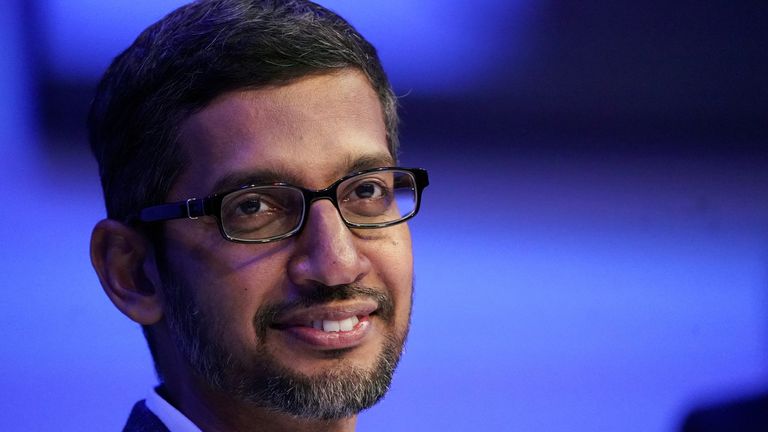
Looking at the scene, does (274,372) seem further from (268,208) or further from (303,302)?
(268,208)

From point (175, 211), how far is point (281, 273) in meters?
0.16

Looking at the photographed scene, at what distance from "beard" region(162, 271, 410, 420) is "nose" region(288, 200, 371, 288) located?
3 cm

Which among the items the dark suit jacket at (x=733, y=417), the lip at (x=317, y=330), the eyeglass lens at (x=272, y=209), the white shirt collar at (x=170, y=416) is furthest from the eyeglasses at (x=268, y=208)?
the dark suit jacket at (x=733, y=417)

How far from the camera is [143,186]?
115cm

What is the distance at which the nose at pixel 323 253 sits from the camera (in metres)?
1.03

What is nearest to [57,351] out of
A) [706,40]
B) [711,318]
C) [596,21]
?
[596,21]

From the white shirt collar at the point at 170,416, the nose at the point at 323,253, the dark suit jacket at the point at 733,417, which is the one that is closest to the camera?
the nose at the point at 323,253

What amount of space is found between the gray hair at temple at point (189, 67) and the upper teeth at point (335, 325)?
0.91ft

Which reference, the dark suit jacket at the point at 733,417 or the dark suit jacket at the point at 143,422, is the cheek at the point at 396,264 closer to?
the dark suit jacket at the point at 143,422

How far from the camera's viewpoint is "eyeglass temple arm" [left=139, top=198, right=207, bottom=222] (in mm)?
1062

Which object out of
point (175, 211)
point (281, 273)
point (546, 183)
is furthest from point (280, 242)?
point (546, 183)

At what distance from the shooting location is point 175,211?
3.56 feet

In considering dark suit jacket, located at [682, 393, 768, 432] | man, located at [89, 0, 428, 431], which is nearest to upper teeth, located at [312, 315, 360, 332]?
man, located at [89, 0, 428, 431]

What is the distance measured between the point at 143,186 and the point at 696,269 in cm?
154
